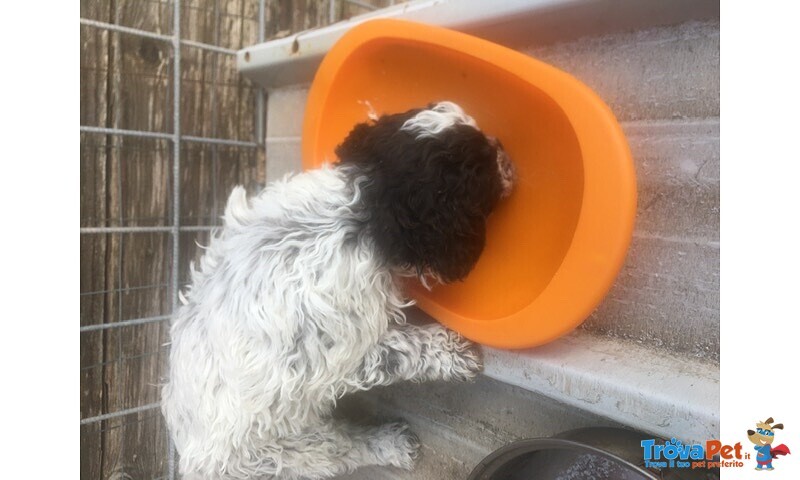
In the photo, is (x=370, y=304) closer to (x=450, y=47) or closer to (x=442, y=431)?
(x=442, y=431)

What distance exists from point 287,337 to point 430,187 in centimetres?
55

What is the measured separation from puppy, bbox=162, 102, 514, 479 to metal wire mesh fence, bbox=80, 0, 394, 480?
621 millimetres

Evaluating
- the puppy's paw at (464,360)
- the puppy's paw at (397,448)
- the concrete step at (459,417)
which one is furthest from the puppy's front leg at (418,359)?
the puppy's paw at (397,448)

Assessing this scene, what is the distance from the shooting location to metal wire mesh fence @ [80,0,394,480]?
2.02 metres

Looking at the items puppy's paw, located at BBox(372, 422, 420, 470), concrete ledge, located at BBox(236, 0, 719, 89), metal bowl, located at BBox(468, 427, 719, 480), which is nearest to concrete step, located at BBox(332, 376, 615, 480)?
puppy's paw, located at BBox(372, 422, 420, 470)

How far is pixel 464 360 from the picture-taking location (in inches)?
62.2

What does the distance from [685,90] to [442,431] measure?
131 centimetres

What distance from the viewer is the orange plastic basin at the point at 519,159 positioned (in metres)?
1.27

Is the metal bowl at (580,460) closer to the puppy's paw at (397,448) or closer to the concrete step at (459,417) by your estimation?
the concrete step at (459,417)

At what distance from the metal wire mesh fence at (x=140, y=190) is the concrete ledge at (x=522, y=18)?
1.27 feet

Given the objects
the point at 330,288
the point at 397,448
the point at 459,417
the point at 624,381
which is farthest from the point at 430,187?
the point at 397,448

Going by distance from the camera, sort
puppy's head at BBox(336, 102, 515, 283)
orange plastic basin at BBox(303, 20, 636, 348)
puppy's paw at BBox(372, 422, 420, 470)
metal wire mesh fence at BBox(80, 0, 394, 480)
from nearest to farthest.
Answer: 1. orange plastic basin at BBox(303, 20, 636, 348)
2. puppy's head at BBox(336, 102, 515, 283)
3. puppy's paw at BBox(372, 422, 420, 470)
4. metal wire mesh fence at BBox(80, 0, 394, 480)
